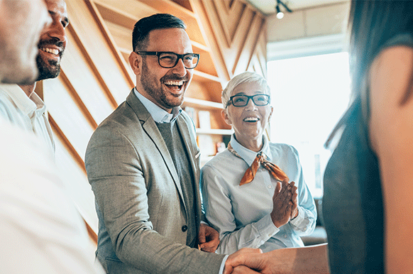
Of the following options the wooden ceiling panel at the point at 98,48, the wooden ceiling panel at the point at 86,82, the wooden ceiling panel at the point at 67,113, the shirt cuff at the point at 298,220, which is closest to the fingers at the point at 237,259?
the shirt cuff at the point at 298,220

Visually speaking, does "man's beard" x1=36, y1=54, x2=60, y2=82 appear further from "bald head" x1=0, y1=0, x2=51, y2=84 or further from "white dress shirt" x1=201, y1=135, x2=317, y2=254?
"bald head" x1=0, y1=0, x2=51, y2=84

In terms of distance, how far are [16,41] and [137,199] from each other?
102 centimetres

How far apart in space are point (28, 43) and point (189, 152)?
4.68 feet

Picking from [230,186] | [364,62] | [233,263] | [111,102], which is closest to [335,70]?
[111,102]

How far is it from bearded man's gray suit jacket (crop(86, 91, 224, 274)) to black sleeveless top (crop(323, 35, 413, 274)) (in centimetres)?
70

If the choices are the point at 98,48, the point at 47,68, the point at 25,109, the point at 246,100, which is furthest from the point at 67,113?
the point at 246,100

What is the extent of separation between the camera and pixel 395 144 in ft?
1.51

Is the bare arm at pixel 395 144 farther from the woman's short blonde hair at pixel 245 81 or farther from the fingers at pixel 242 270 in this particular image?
the woman's short blonde hair at pixel 245 81

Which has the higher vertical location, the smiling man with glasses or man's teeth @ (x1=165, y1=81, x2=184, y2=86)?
man's teeth @ (x1=165, y1=81, x2=184, y2=86)

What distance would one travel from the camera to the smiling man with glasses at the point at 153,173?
1247 mm

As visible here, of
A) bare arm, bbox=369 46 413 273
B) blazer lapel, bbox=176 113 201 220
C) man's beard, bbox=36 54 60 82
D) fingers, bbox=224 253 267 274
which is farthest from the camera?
blazer lapel, bbox=176 113 201 220

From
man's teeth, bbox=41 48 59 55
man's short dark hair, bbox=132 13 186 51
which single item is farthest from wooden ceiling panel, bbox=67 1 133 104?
man's teeth, bbox=41 48 59 55

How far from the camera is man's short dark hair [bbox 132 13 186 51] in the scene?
172 cm

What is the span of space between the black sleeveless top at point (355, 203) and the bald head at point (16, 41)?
0.50m
